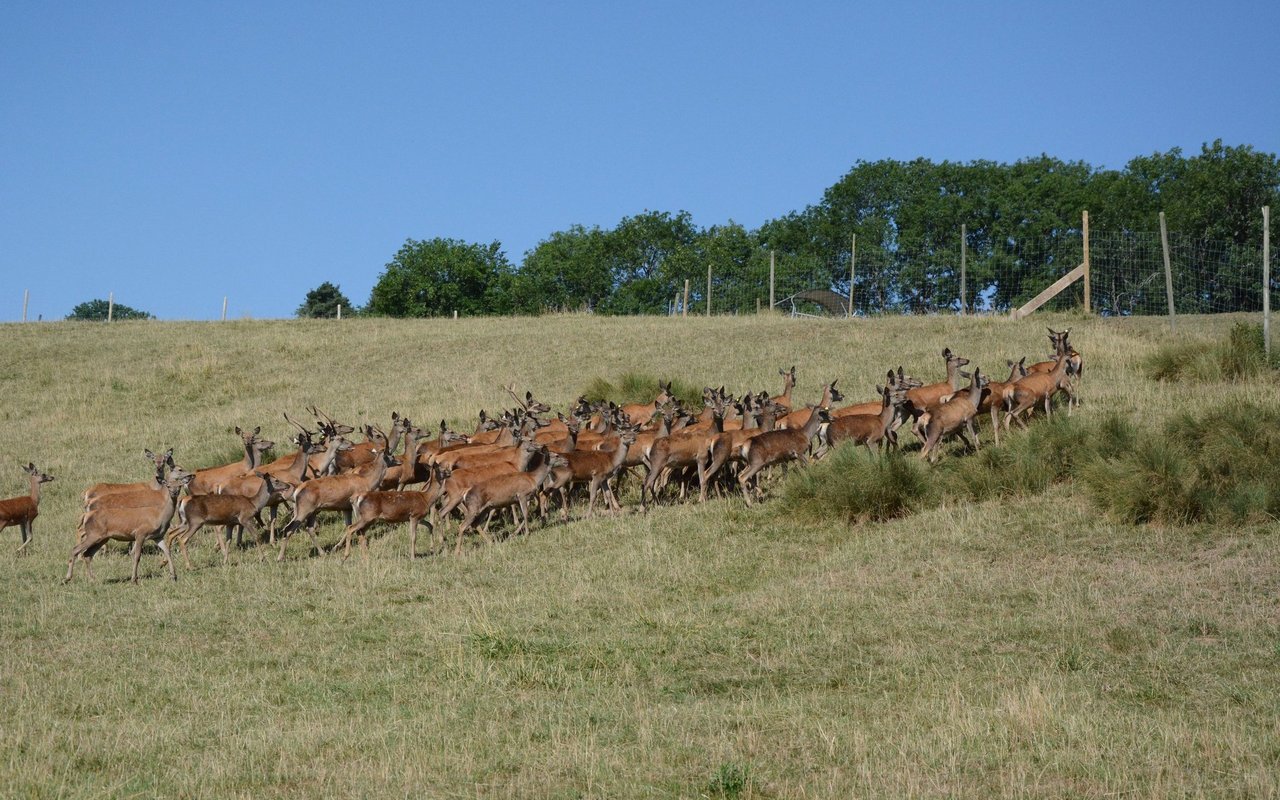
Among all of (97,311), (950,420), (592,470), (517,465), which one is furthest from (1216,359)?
(97,311)

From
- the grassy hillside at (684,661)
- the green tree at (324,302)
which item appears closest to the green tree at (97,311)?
the green tree at (324,302)

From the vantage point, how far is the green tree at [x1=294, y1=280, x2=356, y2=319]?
9362 centimetres

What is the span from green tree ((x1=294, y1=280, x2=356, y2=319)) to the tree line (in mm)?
3685

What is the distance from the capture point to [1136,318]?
112 ft

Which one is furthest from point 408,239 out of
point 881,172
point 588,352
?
point 588,352

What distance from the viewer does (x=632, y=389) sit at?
31219 millimetres

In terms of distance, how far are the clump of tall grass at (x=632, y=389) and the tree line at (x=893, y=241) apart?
19.7 m

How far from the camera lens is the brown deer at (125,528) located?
1648 cm

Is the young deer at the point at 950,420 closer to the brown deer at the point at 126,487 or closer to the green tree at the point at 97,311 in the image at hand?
the brown deer at the point at 126,487

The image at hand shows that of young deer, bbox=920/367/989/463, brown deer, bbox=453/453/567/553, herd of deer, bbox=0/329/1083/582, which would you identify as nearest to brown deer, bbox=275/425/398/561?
herd of deer, bbox=0/329/1083/582

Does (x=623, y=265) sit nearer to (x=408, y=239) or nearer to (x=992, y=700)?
(x=408, y=239)

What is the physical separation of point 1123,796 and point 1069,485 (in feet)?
33.2

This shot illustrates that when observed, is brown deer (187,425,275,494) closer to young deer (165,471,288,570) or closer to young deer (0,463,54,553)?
young deer (165,471,288,570)

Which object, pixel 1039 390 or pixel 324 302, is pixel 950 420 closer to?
pixel 1039 390
